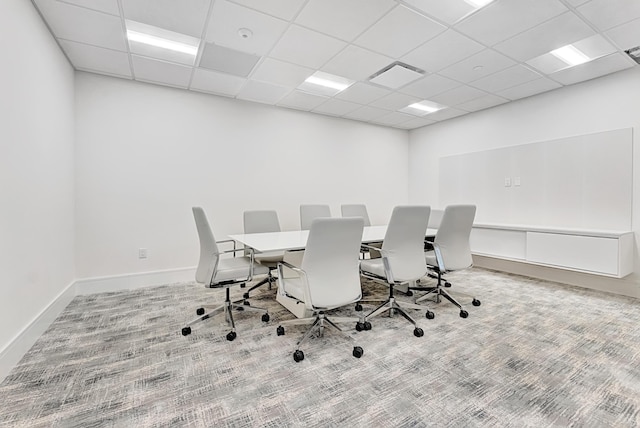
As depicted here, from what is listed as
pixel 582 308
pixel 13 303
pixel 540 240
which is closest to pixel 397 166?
pixel 540 240

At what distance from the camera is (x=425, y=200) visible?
5.97 meters

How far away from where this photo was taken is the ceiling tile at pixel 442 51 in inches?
111

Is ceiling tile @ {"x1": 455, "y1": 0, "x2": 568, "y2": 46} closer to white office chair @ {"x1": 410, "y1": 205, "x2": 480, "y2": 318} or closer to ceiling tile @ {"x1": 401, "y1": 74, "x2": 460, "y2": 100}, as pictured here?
ceiling tile @ {"x1": 401, "y1": 74, "x2": 460, "y2": 100}

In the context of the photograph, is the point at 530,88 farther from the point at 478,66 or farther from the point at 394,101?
the point at 394,101

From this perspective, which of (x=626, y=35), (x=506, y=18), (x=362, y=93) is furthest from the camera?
(x=362, y=93)

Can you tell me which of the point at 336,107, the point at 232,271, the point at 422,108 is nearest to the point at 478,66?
the point at 422,108

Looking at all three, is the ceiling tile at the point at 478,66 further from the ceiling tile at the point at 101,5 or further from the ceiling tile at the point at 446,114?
the ceiling tile at the point at 101,5

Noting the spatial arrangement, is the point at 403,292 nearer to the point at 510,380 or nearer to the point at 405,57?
the point at 510,380

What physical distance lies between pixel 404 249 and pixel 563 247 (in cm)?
249

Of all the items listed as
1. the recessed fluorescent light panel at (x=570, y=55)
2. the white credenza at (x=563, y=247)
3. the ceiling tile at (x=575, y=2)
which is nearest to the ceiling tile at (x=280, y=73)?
the ceiling tile at (x=575, y=2)

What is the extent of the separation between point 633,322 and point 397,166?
4.22 metres

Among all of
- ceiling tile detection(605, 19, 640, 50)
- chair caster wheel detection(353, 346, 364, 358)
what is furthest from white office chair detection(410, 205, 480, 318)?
ceiling tile detection(605, 19, 640, 50)

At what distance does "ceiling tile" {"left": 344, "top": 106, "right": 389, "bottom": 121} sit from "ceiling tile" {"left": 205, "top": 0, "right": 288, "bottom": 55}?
7.56 feet

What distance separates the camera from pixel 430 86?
3959mm
